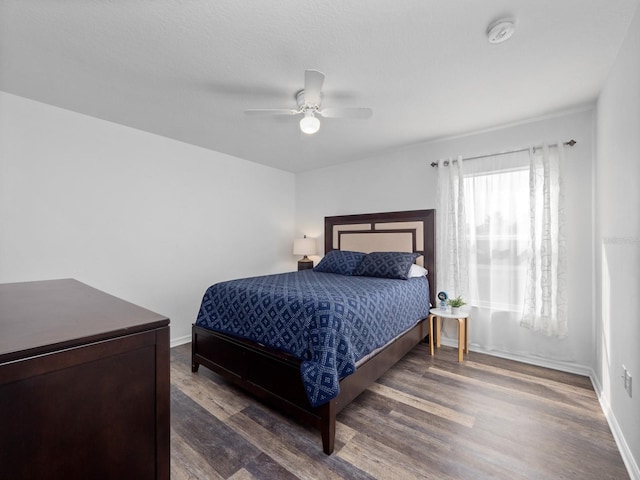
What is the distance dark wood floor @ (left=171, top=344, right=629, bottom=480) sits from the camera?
5.20 feet

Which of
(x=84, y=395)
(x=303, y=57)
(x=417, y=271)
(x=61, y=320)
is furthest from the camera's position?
(x=417, y=271)

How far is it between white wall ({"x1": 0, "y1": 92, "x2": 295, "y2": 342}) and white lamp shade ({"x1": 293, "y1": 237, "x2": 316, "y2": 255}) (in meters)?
0.59

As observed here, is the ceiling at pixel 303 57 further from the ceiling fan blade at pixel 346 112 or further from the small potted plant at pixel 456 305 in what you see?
the small potted plant at pixel 456 305

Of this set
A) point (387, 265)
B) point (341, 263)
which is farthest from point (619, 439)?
point (341, 263)

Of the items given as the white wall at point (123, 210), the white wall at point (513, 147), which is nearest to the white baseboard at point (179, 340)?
the white wall at point (123, 210)

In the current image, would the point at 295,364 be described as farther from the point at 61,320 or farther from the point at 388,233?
the point at 388,233

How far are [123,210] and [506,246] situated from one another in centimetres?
409

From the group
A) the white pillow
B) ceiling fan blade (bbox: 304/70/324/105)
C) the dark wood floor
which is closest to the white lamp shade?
the white pillow

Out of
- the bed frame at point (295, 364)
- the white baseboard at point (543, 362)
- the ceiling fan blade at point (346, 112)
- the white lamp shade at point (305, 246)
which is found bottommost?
the white baseboard at point (543, 362)

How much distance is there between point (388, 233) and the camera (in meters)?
3.93

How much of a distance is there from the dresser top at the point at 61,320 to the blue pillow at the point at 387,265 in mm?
2630

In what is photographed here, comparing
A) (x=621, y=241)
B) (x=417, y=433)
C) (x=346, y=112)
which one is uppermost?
(x=346, y=112)

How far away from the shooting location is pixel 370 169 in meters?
4.18

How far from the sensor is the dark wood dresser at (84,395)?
0.64 metres
